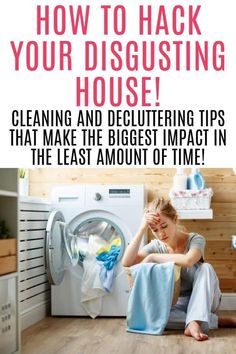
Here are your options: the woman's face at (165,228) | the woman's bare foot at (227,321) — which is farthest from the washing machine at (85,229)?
the woman's bare foot at (227,321)

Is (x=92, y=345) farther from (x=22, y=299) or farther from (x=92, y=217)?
(x=92, y=217)

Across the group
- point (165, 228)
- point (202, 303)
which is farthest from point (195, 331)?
point (165, 228)

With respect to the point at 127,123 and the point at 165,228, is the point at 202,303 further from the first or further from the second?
the point at 127,123

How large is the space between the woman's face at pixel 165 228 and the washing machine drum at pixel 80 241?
0.62 m

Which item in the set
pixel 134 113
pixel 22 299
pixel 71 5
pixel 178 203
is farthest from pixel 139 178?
pixel 71 5

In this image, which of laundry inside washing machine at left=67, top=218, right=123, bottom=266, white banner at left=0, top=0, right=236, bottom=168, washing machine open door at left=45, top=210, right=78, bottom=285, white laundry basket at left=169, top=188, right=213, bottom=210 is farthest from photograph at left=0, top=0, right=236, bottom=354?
white laundry basket at left=169, top=188, right=213, bottom=210

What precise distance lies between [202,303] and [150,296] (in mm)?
301

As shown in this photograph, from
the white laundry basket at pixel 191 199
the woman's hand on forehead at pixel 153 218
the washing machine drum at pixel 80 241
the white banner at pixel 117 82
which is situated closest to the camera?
the white banner at pixel 117 82

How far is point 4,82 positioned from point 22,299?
63.1 inches

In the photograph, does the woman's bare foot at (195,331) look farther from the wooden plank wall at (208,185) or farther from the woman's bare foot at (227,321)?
the wooden plank wall at (208,185)

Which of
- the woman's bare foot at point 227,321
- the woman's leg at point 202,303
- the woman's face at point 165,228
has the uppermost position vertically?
the woman's face at point 165,228

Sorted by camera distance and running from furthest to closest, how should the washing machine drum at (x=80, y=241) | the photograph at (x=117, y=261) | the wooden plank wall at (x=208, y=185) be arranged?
the wooden plank wall at (x=208, y=185) < the washing machine drum at (x=80, y=241) < the photograph at (x=117, y=261)

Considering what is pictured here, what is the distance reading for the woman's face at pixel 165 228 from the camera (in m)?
3.64

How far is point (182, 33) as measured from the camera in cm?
243
